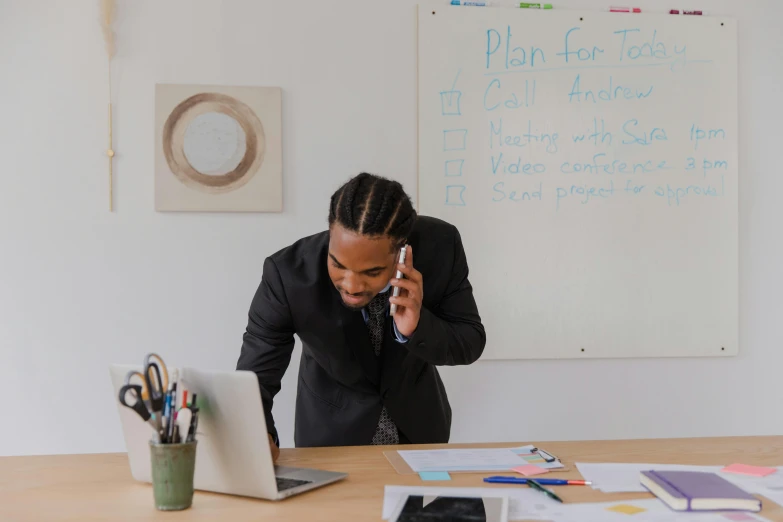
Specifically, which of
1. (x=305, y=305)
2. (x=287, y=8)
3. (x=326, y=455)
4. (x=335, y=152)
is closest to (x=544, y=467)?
(x=326, y=455)

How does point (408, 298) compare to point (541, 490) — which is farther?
point (408, 298)

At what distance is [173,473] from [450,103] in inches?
75.2

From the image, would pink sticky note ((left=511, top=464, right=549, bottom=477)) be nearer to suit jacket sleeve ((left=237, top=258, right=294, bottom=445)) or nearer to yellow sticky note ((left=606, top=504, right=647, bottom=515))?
yellow sticky note ((left=606, top=504, right=647, bottom=515))

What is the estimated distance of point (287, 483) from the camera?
4.34ft

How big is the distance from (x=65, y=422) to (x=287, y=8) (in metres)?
1.71

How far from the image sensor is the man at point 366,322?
1597mm

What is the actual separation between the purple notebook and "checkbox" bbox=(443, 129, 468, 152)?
5.43ft

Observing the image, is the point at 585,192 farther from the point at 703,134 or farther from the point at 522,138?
the point at 703,134

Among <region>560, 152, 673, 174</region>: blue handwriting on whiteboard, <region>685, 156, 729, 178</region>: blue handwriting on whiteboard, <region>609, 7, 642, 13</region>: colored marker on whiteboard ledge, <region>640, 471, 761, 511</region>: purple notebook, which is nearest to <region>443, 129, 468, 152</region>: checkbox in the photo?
<region>560, 152, 673, 174</region>: blue handwriting on whiteboard

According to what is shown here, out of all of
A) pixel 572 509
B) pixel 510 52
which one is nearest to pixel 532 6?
pixel 510 52

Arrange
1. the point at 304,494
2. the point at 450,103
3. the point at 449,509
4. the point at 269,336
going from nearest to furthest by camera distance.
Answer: the point at 449,509 < the point at 304,494 < the point at 269,336 < the point at 450,103

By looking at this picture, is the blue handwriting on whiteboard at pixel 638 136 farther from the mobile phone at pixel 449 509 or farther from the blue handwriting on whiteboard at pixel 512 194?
the mobile phone at pixel 449 509

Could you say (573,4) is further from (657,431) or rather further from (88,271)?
(88,271)

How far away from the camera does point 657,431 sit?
2885 mm
